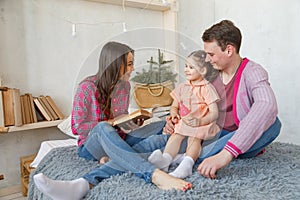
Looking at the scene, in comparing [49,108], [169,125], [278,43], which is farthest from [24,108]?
[278,43]

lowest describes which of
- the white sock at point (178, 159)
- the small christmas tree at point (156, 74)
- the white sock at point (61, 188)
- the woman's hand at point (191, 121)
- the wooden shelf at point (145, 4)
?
the white sock at point (61, 188)

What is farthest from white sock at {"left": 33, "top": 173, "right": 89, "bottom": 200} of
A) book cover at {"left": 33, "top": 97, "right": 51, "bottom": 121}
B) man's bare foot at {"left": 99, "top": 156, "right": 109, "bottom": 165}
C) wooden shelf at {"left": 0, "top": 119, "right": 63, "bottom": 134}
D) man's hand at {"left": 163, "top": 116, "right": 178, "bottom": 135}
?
book cover at {"left": 33, "top": 97, "right": 51, "bottom": 121}

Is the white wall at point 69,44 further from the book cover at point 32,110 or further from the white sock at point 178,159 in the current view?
the white sock at point 178,159

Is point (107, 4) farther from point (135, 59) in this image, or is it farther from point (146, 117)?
point (146, 117)

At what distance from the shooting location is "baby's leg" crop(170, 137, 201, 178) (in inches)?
30.7

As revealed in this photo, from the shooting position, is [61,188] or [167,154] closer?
[61,188]

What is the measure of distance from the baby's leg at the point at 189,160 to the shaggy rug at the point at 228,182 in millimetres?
23

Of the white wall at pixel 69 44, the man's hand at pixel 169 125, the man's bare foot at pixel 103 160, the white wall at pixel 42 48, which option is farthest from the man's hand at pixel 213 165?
the white wall at pixel 42 48

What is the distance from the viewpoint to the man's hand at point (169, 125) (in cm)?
99

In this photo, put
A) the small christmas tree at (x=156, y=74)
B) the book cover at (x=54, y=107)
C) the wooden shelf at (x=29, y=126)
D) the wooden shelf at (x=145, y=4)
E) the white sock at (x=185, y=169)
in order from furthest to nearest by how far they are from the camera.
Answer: the wooden shelf at (x=145, y=4) < the book cover at (x=54, y=107) < the wooden shelf at (x=29, y=126) < the small christmas tree at (x=156, y=74) < the white sock at (x=185, y=169)

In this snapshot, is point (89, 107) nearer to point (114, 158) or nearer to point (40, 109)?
point (114, 158)

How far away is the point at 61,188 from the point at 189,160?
0.39 meters

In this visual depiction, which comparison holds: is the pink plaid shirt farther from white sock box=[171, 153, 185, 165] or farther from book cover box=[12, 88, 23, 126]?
book cover box=[12, 88, 23, 126]

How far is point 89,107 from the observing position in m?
0.99
